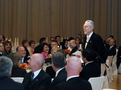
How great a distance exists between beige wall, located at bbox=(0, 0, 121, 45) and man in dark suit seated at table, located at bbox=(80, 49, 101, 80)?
8629mm

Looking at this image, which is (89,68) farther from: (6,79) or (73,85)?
(6,79)

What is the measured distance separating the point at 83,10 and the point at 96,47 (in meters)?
8.28

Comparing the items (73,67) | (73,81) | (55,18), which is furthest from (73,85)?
(55,18)

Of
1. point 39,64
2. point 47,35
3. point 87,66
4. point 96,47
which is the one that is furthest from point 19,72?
point 47,35

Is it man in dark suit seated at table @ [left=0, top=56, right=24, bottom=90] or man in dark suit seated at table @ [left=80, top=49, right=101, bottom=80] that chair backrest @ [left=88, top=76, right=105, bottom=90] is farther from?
man in dark suit seated at table @ [left=0, top=56, right=24, bottom=90]

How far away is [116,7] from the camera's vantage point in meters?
12.6

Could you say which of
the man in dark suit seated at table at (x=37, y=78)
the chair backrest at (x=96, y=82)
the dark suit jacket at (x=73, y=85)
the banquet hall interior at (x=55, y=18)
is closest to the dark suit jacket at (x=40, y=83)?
the man in dark suit seated at table at (x=37, y=78)

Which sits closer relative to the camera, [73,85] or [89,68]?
[73,85]

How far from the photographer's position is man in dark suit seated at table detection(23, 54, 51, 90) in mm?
3172

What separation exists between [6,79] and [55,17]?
421 inches

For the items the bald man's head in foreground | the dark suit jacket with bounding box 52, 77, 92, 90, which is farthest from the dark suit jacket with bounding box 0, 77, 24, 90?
the bald man's head in foreground

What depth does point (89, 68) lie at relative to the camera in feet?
12.7

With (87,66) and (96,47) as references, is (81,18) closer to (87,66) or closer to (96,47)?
(96,47)

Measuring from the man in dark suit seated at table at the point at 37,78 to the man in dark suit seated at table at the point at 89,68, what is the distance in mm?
737
